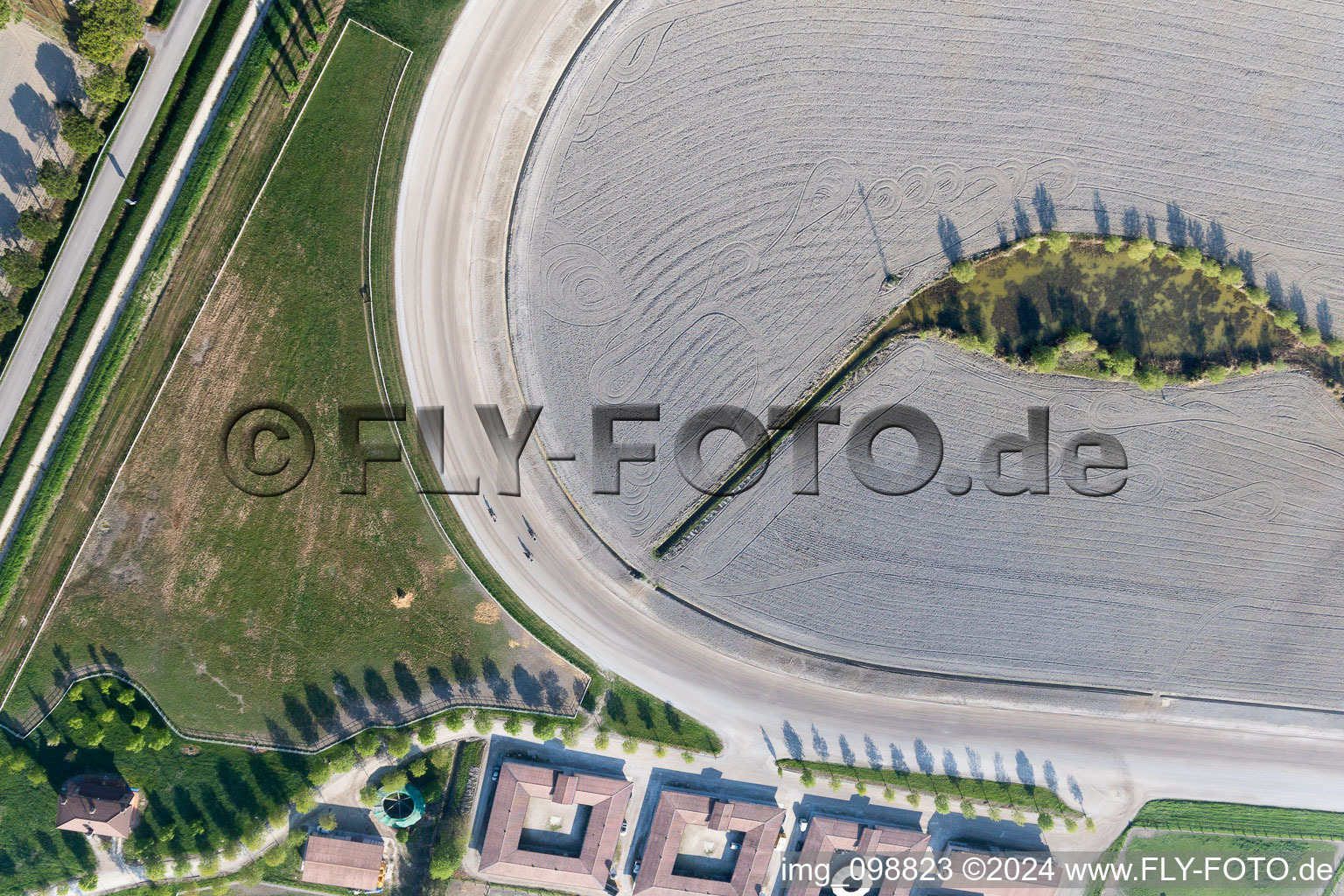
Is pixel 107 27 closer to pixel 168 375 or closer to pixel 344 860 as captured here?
pixel 168 375

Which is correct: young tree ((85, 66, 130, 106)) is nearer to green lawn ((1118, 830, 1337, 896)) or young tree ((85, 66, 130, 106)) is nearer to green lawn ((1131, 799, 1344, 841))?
green lawn ((1131, 799, 1344, 841))

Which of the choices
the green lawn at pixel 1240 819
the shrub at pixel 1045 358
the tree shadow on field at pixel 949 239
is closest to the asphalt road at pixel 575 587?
the green lawn at pixel 1240 819

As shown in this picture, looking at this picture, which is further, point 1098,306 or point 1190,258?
point 1098,306

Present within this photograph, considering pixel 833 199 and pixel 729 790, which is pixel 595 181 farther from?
pixel 729 790

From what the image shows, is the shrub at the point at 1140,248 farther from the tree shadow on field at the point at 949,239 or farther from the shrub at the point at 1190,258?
the tree shadow on field at the point at 949,239

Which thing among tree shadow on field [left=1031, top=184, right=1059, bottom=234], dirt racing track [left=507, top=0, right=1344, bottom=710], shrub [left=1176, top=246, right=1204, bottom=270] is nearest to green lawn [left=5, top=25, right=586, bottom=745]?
dirt racing track [left=507, top=0, right=1344, bottom=710]

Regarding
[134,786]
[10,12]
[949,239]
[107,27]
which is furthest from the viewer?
[949,239]

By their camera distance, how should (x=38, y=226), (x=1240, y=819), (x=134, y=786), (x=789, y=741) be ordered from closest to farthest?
(x=38, y=226)
(x=134, y=786)
(x=789, y=741)
(x=1240, y=819)

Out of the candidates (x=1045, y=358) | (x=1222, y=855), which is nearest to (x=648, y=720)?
(x=1045, y=358)

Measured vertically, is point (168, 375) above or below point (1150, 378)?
below
